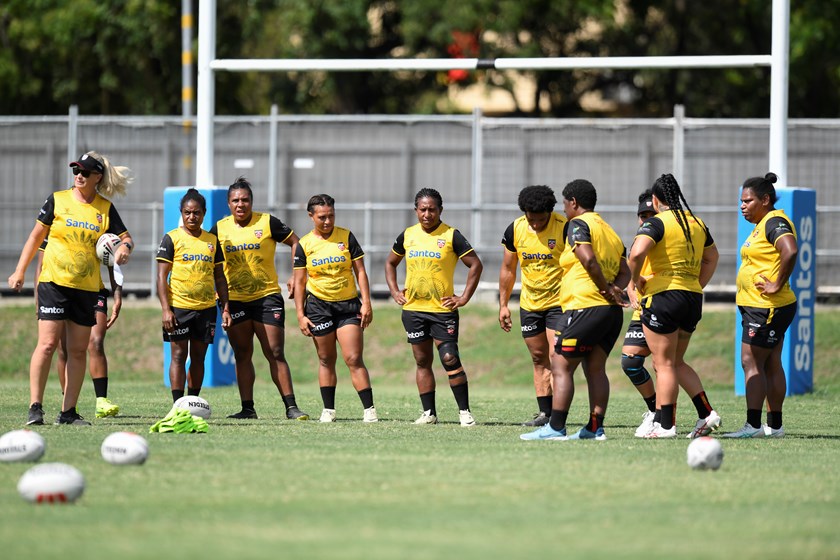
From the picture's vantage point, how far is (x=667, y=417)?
35.1ft

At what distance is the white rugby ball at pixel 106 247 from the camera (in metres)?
11.2

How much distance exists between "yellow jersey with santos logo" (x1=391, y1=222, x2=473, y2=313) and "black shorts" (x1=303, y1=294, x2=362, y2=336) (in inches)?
18.6

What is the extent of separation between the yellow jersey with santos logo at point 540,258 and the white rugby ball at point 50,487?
17.8 ft

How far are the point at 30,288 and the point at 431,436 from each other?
1265cm

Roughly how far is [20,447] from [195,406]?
3118mm

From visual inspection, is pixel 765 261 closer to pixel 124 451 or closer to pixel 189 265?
pixel 189 265

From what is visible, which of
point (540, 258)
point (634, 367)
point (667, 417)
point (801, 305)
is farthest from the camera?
point (801, 305)

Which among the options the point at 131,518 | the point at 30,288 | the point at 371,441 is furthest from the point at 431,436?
the point at 30,288

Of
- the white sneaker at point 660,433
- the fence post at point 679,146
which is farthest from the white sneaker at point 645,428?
the fence post at point 679,146

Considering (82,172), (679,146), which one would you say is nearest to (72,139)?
(679,146)

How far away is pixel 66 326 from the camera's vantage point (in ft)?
36.7

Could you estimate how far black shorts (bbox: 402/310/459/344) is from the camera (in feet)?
39.1

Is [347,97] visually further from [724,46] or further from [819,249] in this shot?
[819,249]

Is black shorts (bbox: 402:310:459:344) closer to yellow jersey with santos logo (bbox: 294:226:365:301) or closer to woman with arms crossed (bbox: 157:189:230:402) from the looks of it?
yellow jersey with santos logo (bbox: 294:226:365:301)
